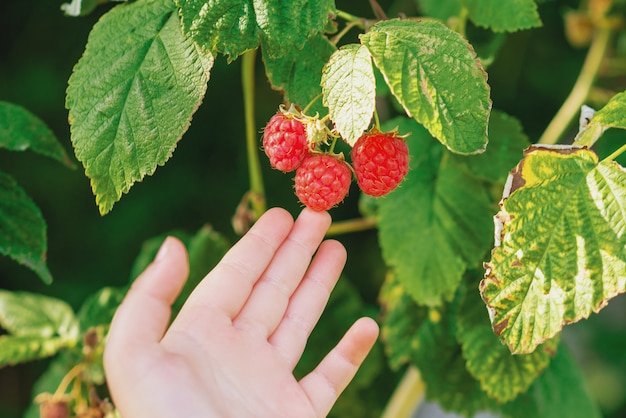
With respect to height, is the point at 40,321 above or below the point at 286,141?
below

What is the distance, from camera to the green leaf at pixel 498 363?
0.96 metres

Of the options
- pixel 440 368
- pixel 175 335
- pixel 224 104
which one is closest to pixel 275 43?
pixel 175 335

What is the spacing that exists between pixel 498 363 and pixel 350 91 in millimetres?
520

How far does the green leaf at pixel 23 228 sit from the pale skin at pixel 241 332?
126 mm

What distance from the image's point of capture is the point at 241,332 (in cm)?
84

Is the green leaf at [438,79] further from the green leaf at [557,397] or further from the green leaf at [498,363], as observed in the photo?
the green leaf at [557,397]

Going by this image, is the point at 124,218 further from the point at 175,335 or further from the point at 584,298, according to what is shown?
the point at 584,298

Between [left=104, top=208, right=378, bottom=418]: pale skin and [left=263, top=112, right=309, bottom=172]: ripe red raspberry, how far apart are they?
4.5 inches

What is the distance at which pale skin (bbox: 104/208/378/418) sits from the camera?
76 centimetres

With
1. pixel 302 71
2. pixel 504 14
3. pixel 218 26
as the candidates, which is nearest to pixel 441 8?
pixel 504 14

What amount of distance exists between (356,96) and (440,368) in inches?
24.6

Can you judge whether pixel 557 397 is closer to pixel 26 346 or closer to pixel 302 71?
pixel 302 71

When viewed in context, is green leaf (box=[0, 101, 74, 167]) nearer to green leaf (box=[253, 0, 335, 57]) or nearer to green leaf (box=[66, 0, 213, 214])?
green leaf (box=[66, 0, 213, 214])

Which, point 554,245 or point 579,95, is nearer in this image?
point 554,245
